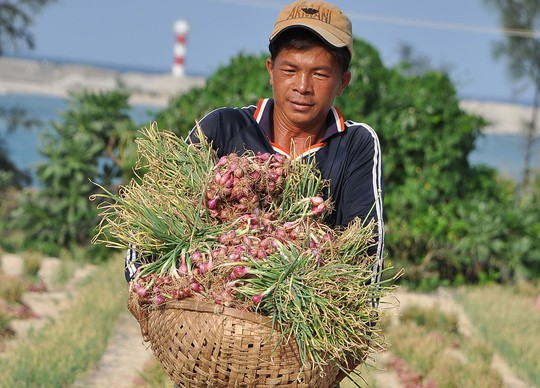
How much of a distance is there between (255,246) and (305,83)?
2.30ft

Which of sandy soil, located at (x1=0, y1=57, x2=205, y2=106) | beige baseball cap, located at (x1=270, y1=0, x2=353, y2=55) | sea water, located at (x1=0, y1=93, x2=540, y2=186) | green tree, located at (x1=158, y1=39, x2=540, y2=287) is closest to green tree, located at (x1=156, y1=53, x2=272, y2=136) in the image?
green tree, located at (x1=158, y1=39, x2=540, y2=287)

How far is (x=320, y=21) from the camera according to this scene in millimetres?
3094

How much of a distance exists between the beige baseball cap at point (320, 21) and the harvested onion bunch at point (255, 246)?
47 centimetres

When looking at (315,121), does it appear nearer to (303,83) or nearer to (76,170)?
(303,83)

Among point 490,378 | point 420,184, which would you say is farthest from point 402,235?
point 490,378

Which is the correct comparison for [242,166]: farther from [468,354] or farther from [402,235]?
[402,235]

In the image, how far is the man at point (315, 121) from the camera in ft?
10.2

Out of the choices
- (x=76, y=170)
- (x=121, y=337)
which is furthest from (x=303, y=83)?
(x=76, y=170)

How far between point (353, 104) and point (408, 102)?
22.5 inches

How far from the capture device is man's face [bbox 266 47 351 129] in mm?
3121

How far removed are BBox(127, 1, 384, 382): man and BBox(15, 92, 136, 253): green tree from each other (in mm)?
6469

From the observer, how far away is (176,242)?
2789mm

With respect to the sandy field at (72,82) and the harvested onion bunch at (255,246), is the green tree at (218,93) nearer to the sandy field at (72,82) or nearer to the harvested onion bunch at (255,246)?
the harvested onion bunch at (255,246)

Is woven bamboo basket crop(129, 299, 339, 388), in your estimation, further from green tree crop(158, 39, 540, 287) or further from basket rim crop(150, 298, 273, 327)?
green tree crop(158, 39, 540, 287)
